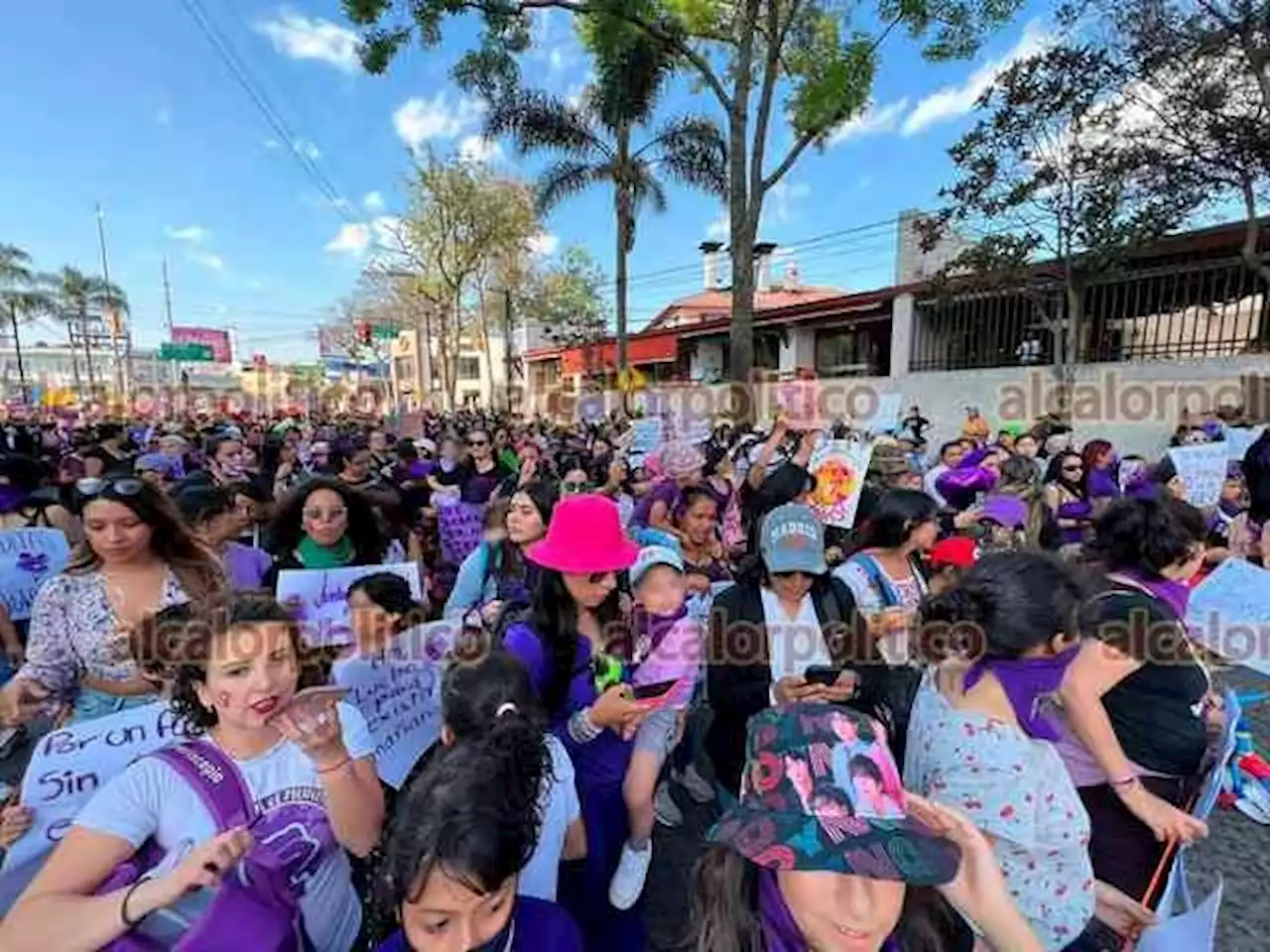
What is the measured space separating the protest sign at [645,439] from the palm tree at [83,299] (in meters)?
46.6

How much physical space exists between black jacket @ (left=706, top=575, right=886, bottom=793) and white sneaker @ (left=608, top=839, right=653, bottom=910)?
0.56m

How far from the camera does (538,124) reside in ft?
53.3

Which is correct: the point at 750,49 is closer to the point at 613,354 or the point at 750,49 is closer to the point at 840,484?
the point at 840,484

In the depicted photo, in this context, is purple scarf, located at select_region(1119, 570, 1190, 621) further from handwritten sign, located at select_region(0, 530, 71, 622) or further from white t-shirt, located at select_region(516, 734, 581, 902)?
handwritten sign, located at select_region(0, 530, 71, 622)

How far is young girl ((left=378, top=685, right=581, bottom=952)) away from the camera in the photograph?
1104 mm

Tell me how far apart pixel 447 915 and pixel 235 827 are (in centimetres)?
58

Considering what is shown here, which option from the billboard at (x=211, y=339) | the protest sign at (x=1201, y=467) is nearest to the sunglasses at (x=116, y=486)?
the protest sign at (x=1201, y=467)

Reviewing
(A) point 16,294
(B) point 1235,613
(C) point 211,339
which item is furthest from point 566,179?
(C) point 211,339

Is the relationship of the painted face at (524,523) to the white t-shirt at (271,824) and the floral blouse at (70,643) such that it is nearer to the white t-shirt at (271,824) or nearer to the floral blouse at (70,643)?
the floral blouse at (70,643)

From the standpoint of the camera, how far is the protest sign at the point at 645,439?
7.18 metres

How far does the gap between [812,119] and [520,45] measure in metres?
5.66

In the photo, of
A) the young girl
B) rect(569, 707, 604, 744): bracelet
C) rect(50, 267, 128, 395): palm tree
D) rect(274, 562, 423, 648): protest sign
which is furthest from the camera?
rect(50, 267, 128, 395): palm tree

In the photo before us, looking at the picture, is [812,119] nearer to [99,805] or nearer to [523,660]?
[523,660]

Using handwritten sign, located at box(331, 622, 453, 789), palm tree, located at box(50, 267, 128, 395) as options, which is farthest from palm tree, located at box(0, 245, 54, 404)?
handwritten sign, located at box(331, 622, 453, 789)
